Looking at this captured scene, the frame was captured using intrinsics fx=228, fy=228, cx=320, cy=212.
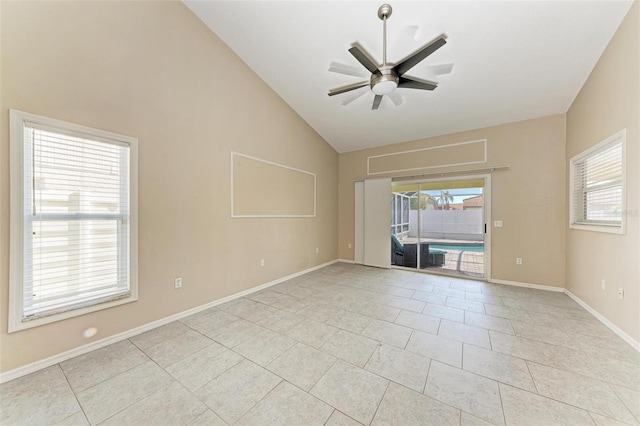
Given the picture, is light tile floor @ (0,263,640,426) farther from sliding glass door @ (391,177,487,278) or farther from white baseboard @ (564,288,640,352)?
sliding glass door @ (391,177,487,278)

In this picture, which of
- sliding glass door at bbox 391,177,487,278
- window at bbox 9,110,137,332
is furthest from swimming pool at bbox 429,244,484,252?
window at bbox 9,110,137,332

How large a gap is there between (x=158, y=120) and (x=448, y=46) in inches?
146

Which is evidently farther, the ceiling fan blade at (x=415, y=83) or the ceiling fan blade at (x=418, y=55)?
the ceiling fan blade at (x=415, y=83)

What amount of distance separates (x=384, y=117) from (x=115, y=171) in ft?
14.1

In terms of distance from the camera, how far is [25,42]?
1942mm

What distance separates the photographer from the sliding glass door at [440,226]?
15.4ft

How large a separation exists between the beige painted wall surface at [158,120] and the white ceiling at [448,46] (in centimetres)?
58

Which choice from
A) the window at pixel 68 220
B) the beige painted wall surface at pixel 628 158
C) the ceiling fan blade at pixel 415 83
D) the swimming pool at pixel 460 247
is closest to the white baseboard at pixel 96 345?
the window at pixel 68 220

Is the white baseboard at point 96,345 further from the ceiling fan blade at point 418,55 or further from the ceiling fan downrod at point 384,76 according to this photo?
the ceiling fan blade at point 418,55

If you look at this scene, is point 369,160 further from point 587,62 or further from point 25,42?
point 25,42

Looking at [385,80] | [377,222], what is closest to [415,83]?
[385,80]

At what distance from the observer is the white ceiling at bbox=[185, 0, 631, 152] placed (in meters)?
2.51

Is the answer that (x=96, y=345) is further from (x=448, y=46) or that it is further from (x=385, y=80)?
(x=448, y=46)

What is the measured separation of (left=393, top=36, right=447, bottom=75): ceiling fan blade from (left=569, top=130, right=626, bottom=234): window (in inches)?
97.9
